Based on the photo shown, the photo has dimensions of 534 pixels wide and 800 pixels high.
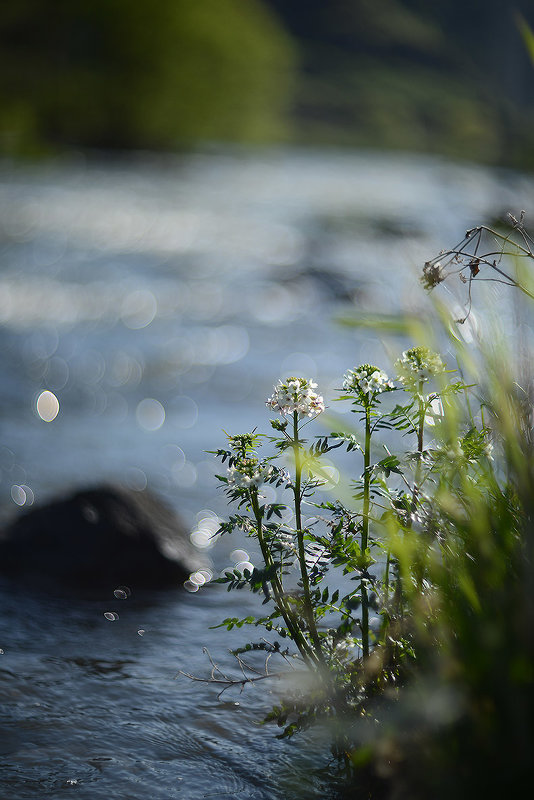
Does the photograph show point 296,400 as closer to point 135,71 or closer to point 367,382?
point 367,382

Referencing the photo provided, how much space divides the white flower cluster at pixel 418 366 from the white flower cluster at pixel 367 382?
0.06 metres

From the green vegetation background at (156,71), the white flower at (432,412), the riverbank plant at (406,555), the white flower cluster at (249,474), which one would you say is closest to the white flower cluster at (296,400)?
the riverbank plant at (406,555)

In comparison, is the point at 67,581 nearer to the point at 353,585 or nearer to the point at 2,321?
the point at 353,585

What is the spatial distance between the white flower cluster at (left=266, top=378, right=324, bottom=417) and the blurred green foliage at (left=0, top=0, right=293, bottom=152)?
35.6m

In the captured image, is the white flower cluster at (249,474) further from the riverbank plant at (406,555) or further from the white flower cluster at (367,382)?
the white flower cluster at (367,382)

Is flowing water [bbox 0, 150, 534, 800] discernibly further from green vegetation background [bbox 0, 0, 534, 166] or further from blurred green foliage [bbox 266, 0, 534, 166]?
blurred green foliage [bbox 266, 0, 534, 166]

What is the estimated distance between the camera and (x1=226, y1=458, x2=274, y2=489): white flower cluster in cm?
227

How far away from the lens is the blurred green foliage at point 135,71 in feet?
128

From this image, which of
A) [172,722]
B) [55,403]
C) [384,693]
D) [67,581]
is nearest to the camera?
[384,693]

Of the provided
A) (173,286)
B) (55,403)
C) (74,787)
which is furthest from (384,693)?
(173,286)

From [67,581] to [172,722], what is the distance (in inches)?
58.3

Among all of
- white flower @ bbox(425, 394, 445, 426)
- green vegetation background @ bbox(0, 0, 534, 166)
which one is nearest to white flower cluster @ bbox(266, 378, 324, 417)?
white flower @ bbox(425, 394, 445, 426)

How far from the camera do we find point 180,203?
2367cm

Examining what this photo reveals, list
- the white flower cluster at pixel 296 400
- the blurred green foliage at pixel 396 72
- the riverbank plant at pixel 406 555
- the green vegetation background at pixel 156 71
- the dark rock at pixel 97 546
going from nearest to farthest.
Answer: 1. the riverbank plant at pixel 406 555
2. the white flower cluster at pixel 296 400
3. the dark rock at pixel 97 546
4. the green vegetation background at pixel 156 71
5. the blurred green foliage at pixel 396 72
